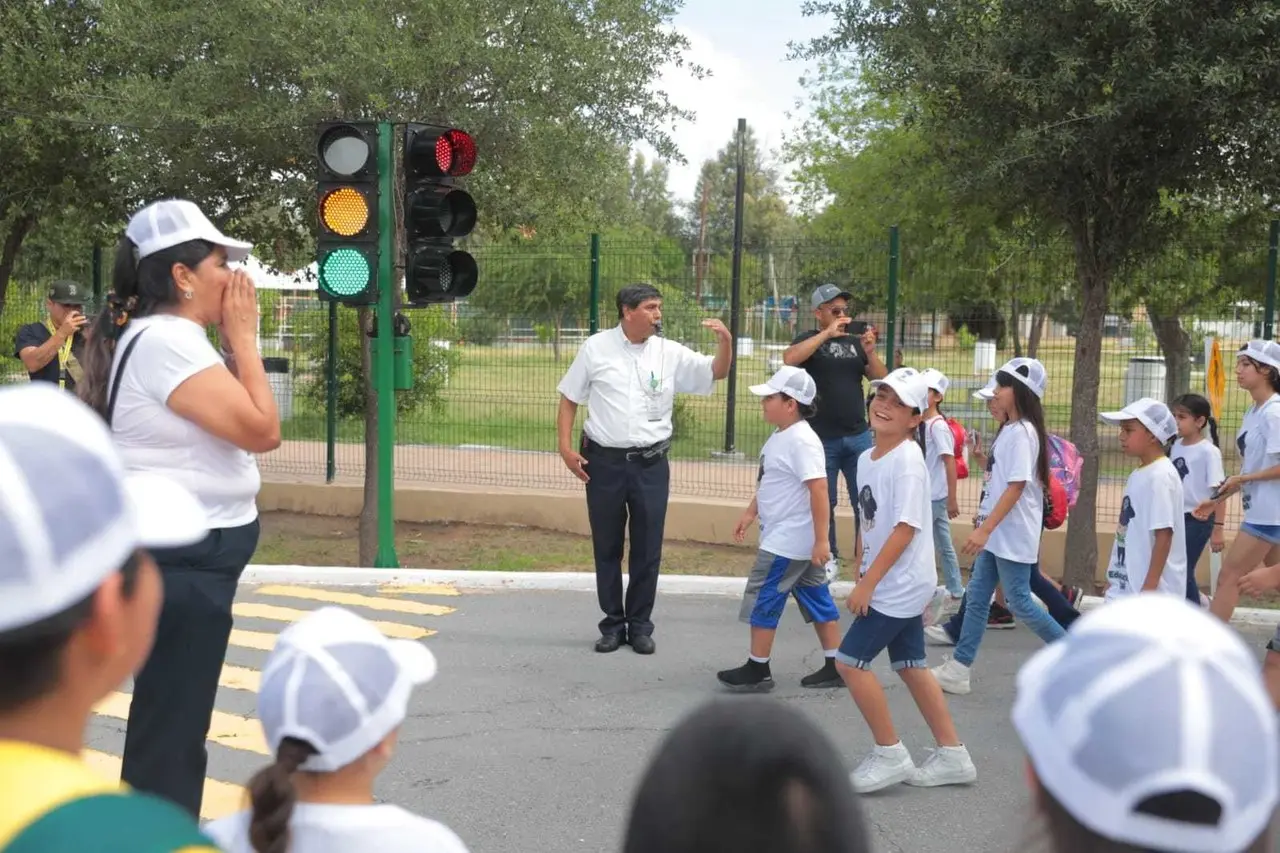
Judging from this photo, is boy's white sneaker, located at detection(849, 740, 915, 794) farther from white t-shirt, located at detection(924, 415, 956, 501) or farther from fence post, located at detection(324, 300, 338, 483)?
fence post, located at detection(324, 300, 338, 483)

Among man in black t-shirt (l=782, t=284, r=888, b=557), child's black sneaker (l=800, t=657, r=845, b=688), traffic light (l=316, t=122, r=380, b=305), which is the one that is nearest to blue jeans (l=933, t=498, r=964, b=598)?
man in black t-shirt (l=782, t=284, r=888, b=557)

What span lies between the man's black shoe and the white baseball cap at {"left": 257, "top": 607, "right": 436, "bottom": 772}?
18.0 feet

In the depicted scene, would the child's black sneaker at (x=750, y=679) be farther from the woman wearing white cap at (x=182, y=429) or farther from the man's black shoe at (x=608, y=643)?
the woman wearing white cap at (x=182, y=429)

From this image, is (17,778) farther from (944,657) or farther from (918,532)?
(944,657)

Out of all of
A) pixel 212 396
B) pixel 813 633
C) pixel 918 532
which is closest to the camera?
pixel 212 396

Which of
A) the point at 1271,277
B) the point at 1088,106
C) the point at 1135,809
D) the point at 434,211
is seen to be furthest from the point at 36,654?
the point at 1271,277

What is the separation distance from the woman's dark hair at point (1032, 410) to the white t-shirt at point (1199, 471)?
1.40 metres

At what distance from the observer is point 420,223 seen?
9.25 meters

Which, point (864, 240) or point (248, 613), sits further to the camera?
point (864, 240)

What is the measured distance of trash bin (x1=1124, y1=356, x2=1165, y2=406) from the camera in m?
11.1

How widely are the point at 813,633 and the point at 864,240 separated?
40.3ft

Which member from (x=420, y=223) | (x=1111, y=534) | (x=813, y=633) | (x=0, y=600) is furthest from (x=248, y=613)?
(x=0, y=600)

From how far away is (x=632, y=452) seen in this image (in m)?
7.84

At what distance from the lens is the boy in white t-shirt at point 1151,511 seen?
20.3 ft
